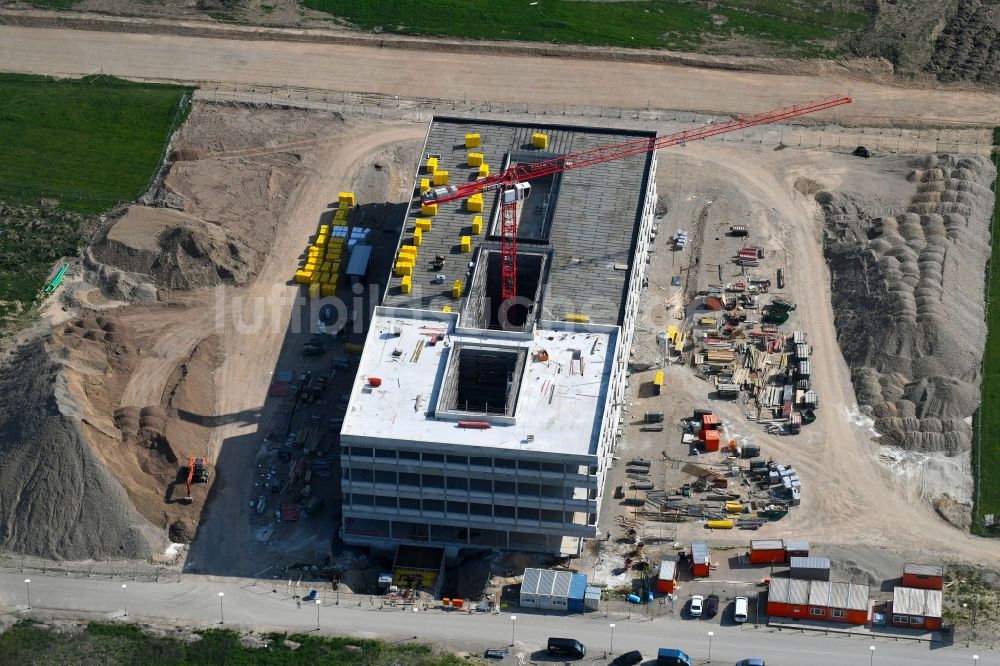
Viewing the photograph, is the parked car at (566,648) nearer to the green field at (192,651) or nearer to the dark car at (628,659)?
the dark car at (628,659)

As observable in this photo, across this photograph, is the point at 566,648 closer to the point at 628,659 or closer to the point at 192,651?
the point at 628,659

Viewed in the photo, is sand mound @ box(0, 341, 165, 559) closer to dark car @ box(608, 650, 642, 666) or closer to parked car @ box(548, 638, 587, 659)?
parked car @ box(548, 638, 587, 659)

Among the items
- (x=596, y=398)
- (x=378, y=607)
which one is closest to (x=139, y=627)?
(x=378, y=607)

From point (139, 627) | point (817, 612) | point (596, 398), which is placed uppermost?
point (596, 398)

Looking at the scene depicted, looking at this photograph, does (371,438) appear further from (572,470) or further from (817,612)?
(817,612)

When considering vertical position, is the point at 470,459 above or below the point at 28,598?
above

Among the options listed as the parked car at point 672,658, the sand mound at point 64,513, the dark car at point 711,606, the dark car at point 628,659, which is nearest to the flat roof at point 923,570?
the dark car at point 711,606

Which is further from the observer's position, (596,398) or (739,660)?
(596,398)
